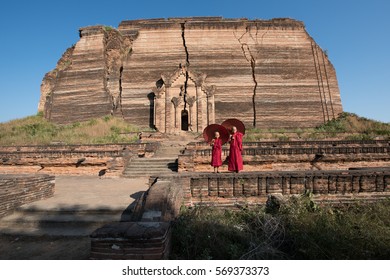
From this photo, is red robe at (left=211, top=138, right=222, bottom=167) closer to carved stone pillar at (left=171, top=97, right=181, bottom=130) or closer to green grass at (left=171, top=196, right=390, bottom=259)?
green grass at (left=171, top=196, right=390, bottom=259)

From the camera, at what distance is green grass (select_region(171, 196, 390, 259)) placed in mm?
3873

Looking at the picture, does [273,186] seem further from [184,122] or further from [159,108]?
[184,122]

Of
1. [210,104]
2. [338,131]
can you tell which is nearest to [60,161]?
[210,104]

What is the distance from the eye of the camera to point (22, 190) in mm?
6555

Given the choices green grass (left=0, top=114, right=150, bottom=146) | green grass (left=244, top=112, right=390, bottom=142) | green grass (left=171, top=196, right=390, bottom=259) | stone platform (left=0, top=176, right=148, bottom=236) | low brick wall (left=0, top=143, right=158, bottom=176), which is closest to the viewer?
green grass (left=171, top=196, right=390, bottom=259)

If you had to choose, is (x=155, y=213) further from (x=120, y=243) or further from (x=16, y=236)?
(x=16, y=236)

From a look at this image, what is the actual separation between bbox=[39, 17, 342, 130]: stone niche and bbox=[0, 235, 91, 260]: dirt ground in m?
19.5

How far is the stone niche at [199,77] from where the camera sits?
990 inches

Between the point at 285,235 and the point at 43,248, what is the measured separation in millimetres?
3927

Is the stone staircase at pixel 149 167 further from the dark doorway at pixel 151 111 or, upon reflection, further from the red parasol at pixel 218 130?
the dark doorway at pixel 151 111

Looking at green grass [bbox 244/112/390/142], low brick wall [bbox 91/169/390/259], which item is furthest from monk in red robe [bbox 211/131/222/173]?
green grass [bbox 244/112/390/142]

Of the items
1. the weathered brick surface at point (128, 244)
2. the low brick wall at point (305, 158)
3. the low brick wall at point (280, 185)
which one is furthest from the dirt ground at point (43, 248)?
the low brick wall at point (305, 158)

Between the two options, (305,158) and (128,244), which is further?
(305,158)

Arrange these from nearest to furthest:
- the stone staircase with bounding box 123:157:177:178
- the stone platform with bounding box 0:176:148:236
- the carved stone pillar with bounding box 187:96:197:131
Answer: the stone platform with bounding box 0:176:148:236, the stone staircase with bounding box 123:157:177:178, the carved stone pillar with bounding box 187:96:197:131
